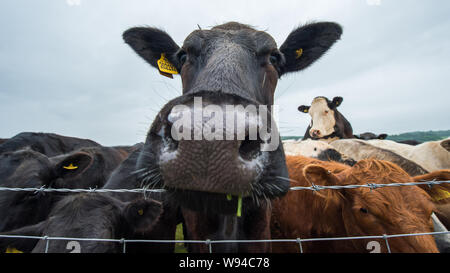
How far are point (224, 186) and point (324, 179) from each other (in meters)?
1.96

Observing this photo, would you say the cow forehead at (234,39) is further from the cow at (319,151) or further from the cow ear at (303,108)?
the cow ear at (303,108)

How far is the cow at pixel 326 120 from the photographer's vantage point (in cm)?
1121

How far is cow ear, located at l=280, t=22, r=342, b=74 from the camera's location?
366 centimetres

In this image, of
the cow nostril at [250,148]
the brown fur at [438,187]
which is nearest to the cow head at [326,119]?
the brown fur at [438,187]

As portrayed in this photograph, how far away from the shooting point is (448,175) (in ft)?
8.56

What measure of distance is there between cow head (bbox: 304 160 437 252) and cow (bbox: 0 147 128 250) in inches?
140

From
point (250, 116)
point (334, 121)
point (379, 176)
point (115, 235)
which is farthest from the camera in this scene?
point (334, 121)

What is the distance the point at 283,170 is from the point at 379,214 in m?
1.53

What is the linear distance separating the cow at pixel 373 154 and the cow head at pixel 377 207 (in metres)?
2.60

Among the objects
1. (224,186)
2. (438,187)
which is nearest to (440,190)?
(438,187)

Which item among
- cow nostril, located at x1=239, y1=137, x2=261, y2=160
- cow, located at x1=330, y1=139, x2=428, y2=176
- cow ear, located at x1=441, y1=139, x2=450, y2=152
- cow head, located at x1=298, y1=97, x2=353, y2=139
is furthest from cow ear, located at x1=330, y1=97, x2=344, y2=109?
cow nostril, located at x1=239, y1=137, x2=261, y2=160

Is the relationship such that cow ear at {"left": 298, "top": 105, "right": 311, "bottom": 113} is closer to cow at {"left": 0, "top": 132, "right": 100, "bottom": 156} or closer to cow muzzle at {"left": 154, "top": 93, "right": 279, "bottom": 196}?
cow at {"left": 0, "top": 132, "right": 100, "bottom": 156}

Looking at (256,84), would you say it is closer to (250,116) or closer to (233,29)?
(233,29)
